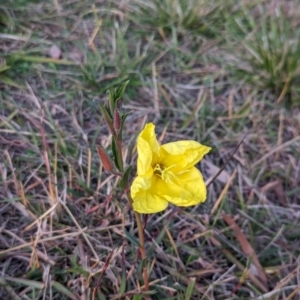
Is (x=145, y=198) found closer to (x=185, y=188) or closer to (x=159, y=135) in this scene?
(x=185, y=188)

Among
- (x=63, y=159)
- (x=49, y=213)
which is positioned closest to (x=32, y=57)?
(x=63, y=159)

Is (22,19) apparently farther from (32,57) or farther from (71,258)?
(71,258)

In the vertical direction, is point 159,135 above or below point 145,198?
below

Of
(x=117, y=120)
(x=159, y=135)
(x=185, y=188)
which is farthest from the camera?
(x=159, y=135)

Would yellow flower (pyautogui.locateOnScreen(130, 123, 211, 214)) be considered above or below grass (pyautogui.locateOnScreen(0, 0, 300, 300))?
above

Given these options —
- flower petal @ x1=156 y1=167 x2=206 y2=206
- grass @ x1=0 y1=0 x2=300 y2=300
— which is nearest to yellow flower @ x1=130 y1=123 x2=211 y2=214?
flower petal @ x1=156 y1=167 x2=206 y2=206

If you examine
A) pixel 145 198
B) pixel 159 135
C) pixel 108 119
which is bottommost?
pixel 159 135

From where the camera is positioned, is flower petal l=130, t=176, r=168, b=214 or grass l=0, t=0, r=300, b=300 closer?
flower petal l=130, t=176, r=168, b=214

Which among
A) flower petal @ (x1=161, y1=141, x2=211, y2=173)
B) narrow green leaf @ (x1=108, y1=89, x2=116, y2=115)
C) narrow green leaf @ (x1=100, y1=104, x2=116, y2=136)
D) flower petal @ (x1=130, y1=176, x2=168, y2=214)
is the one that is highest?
narrow green leaf @ (x1=108, y1=89, x2=116, y2=115)

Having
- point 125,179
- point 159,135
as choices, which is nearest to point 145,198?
point 125,179

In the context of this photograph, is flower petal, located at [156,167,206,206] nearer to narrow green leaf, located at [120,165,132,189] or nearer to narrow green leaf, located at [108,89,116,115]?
narrow green leaf, located at [120,165,132,189]
